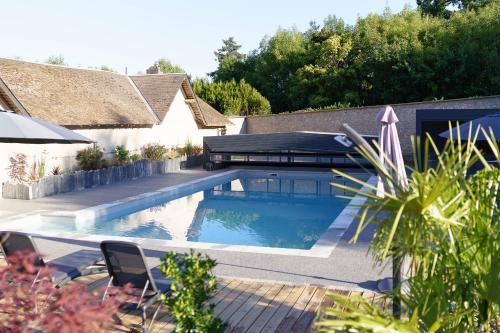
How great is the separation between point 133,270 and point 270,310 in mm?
1661

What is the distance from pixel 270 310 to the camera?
6016mm

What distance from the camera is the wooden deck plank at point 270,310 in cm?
552

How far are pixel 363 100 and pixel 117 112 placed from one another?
18.9 m

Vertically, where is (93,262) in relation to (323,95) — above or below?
below

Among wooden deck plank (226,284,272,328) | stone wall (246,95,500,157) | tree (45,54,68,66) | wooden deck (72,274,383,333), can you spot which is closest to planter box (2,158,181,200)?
stone wall (246,95,500,157)

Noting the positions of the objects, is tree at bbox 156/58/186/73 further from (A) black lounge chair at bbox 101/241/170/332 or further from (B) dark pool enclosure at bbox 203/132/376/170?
(A) black lounge chair at bbox 101/241/170/332

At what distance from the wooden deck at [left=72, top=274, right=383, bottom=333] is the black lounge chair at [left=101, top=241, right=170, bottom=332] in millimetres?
343

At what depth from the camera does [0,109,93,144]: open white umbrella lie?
6742mm

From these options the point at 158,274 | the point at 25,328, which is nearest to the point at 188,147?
the point at 158,274

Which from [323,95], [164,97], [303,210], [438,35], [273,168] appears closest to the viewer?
[303,210]

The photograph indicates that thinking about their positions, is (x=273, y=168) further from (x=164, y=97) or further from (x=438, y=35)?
(x=438, y=35)

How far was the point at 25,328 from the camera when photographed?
2486mm

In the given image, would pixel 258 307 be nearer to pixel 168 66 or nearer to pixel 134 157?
pixel 134 157

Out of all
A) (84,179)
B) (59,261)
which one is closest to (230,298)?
(59,261)
